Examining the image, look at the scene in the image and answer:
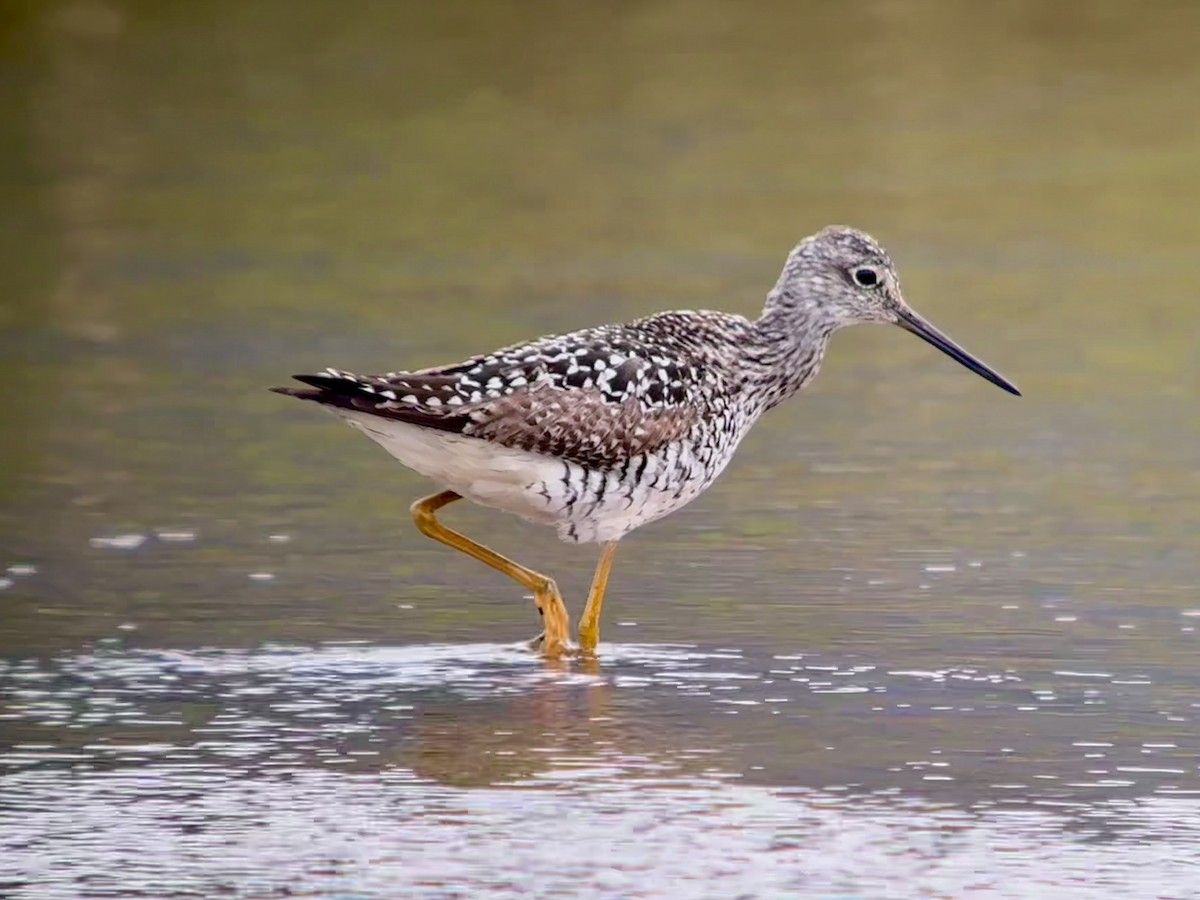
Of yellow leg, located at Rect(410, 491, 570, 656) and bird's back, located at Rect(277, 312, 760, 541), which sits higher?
bird's back, located at Rect(277, 312, 760, 541)

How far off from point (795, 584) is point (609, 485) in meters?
0.98

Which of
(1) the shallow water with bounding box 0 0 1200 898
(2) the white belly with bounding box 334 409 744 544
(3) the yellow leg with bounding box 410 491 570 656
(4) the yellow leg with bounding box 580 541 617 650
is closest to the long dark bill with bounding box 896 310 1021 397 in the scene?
(1) the shallow water with bounding box 0 0 1200 898

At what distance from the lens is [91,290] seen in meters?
14.4

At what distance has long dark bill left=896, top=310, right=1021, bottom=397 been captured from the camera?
8695 mm

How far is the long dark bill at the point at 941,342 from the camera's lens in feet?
28.5

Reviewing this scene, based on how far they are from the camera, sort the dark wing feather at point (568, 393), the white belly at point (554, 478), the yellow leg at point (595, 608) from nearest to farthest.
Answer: the dark wing feather at point (568, 393)
the white belly at point (554, 478)
the yellow leg at point (595, 608)

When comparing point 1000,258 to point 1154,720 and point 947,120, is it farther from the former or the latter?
A: point 1154,720

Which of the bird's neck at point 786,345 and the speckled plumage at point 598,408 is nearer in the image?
the speckled plumage at point 598,408

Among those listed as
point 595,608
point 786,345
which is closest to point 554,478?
point 595,608

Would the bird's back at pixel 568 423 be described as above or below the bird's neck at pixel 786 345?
below

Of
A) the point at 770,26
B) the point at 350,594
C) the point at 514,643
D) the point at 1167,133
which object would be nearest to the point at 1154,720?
the point at 514,643

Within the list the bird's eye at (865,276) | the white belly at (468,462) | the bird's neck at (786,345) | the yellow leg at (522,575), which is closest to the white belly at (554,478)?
the white belly at (468,462)

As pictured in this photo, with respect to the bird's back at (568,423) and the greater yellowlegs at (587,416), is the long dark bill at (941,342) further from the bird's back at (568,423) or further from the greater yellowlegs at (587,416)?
the bird's back at (568,423)

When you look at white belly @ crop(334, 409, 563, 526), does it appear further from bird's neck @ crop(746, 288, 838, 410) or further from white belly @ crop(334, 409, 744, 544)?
bird's neck @ crop(746, 288, 838, 410)
